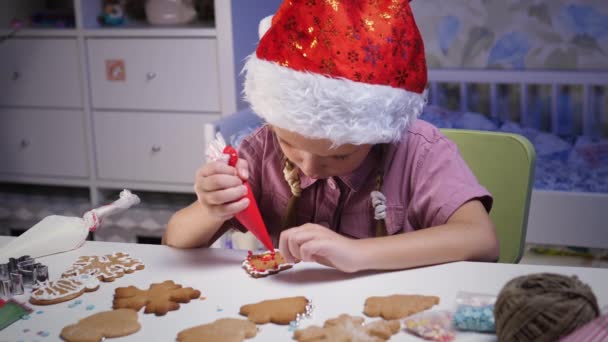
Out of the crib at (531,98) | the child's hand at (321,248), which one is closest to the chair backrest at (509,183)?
the child's hand at (321,248)

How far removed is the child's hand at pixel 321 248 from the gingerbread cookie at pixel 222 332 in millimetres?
133

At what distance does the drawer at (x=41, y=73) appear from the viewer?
2623mm

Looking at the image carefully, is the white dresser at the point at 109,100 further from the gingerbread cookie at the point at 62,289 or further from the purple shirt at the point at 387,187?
the gingerbread cookie at the point at 62,289

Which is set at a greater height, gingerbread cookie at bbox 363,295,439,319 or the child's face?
the child's face

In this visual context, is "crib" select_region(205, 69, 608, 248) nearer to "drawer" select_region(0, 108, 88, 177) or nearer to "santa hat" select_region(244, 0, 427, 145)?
"drawer" select_region(0, 108, 88, 177)

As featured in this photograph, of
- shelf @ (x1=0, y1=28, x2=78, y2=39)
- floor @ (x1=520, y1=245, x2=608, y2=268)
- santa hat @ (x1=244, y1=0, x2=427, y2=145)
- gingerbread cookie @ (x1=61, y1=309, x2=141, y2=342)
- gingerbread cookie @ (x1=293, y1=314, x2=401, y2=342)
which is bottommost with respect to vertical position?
floor @ (x1=520, y1=245, x2=608, y2=268)

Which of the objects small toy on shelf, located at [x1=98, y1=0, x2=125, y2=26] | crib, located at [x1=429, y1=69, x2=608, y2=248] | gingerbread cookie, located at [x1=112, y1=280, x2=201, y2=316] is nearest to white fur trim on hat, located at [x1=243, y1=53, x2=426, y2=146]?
gingerbread cookie, located at [x1=112, y1=280, x2=201, y2=316]

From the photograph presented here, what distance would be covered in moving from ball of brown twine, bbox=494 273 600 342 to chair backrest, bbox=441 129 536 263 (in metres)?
0.50

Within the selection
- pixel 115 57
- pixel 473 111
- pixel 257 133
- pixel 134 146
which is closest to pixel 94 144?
pixel 134 146

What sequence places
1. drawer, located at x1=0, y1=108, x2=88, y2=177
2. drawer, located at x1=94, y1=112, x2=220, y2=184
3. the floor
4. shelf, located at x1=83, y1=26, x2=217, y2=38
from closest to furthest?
1. the floor
2. shelf, located at x1=83, y1=26, x2=217, y2=38
3. drawer, located at x1=94, y1=112, x2=220, y2=184
4. drawer, located at x1=0, y1=108, x2=88, y2=177

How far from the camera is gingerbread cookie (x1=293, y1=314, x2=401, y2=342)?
0.77 metres

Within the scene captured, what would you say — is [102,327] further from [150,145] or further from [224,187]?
[150,145]

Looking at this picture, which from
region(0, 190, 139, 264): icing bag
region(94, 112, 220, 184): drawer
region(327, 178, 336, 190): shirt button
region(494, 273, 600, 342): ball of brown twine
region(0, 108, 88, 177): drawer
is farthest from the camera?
region(0, 108, 88, 177): drawer

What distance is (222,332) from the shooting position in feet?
2.58
